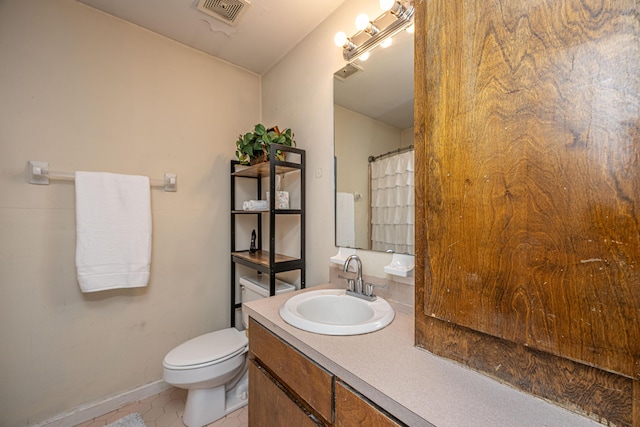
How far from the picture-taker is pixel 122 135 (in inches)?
63.3

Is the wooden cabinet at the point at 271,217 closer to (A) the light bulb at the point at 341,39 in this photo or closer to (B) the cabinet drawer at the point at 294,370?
(B) the cabinet drawer at the point at 294,370

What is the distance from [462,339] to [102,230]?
186 centimetres

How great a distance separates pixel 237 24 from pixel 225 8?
0.42 feet

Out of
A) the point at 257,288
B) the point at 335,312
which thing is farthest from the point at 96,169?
the point at 335,312

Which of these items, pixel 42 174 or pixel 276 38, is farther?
pixel 276 38

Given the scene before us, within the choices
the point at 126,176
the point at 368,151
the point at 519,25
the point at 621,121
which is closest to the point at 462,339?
the point at 621,121

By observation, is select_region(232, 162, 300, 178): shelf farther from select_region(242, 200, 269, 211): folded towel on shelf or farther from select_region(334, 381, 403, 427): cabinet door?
select_region(334, 381, 403, 427): cabinet door

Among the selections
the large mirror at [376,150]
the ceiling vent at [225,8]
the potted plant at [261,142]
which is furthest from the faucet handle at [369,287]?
the ceiling vent at [225,8]

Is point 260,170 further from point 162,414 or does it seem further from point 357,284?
point 162,414

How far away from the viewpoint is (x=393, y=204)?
119 centimetres

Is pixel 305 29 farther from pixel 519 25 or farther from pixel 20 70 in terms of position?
pixel 20 70

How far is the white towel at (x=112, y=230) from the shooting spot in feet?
4.70

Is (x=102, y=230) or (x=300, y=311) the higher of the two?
(x=102, y=230)

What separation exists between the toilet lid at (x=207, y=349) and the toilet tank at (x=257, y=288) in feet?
0.41
